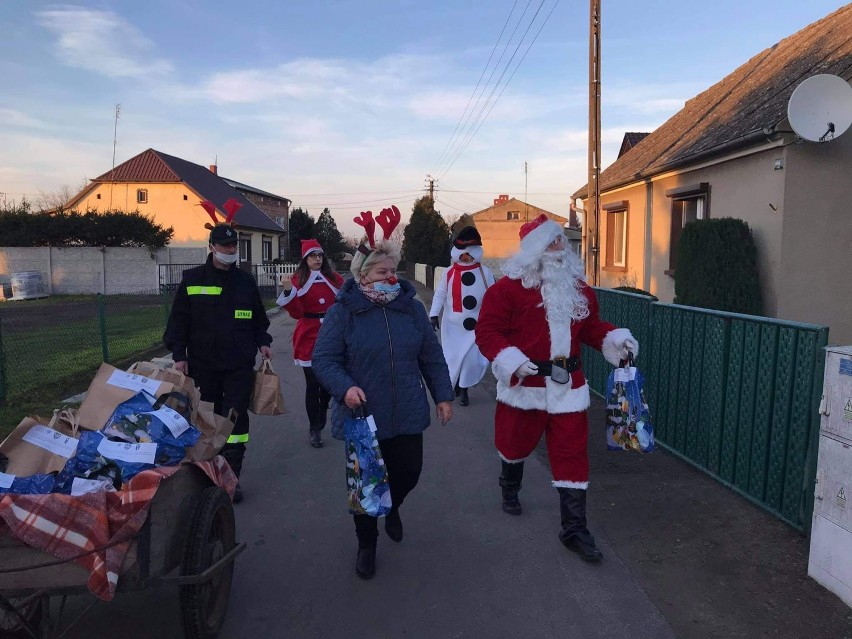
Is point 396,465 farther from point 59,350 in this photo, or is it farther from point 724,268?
point 59,350

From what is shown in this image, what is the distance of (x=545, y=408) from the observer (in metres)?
4.13

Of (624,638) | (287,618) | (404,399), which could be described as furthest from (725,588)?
(287,618)

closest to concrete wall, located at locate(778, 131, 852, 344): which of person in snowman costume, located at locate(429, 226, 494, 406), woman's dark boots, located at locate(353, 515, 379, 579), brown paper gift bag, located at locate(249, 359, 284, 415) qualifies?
person in snowman costume, located at locate(429, 226, 494, 406)

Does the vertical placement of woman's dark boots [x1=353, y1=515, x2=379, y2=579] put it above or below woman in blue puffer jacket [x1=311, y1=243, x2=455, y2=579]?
below

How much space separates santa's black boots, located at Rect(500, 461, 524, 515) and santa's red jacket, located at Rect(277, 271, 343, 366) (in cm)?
245

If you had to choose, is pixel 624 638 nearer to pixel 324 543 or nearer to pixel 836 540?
pixel 836 540

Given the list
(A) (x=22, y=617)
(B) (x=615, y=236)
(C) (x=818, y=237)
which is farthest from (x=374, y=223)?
(B) (x=615, y=236)

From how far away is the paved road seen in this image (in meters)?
3.24

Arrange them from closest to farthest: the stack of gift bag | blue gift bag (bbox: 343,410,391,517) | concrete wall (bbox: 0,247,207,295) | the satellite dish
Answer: the stack of gift bag < blue gift bag (bbox: 343,410,391,517) < the satellite dish < concrete wall (bbox: 0,247,207,295)

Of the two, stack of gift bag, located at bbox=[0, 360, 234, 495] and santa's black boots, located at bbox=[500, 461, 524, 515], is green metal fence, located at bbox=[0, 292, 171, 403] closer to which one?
stack of gift bag, located at bbox=[0, 360, 234, 495]

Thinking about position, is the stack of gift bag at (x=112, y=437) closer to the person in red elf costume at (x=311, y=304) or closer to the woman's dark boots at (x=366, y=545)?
the woman's dark boots at (x=366, y=545)

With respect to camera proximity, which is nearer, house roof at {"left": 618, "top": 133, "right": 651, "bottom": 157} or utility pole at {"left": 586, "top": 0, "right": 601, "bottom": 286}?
utility pole at {"left": 586, "top": 0, "right": 601, "bottom": 286}

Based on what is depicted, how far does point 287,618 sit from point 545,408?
1.86 m

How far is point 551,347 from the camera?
162 inches
